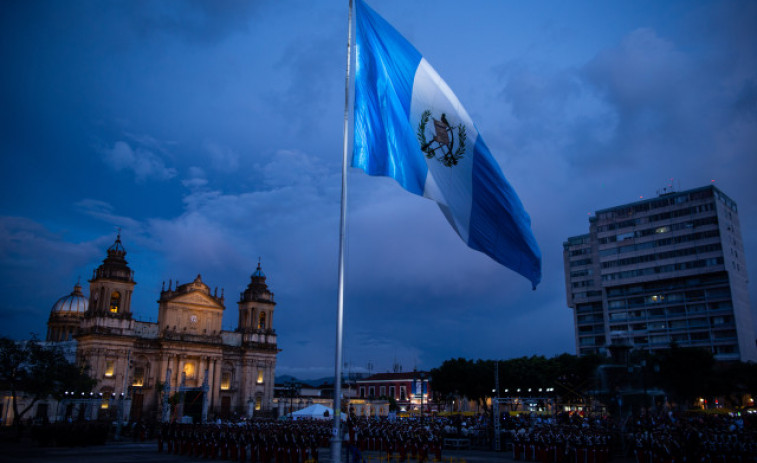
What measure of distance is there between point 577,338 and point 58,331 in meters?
91.9

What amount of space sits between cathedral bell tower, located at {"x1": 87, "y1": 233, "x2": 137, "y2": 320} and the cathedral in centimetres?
11

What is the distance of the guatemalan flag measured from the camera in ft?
40.5

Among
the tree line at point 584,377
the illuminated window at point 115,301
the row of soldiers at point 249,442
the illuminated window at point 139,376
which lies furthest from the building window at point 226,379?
the row of soldiers at point 249,442

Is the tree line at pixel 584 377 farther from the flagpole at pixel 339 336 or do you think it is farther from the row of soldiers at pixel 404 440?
the flagpole at pixel 339 336

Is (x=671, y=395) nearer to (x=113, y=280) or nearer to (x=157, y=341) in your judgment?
(x=157, y=341)

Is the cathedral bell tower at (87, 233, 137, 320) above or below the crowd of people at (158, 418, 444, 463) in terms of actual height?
above

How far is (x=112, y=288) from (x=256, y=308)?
20412 mm

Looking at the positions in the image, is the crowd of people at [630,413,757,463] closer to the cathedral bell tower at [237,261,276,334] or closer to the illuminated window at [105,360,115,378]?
the illuminated window at [105,360,115,378]

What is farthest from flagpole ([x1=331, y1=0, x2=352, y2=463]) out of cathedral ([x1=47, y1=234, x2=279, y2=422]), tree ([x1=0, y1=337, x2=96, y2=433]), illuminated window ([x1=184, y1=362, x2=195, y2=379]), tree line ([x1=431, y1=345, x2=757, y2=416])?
illuminated window ([x1=184, y1=362, x2=195, y2=379])

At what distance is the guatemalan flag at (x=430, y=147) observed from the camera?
12.4 metres

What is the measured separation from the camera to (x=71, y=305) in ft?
286

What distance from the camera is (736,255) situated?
90.4m

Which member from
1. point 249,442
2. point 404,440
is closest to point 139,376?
point 249,442

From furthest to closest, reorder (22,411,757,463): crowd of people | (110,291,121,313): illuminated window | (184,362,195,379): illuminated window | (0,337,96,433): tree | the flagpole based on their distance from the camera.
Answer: (184,362,195,379): illuminated window < (110,291,121,313): illuminated window < (0,337,96,433): tree < (22,411,757,463): crowd of people < the flagpole
